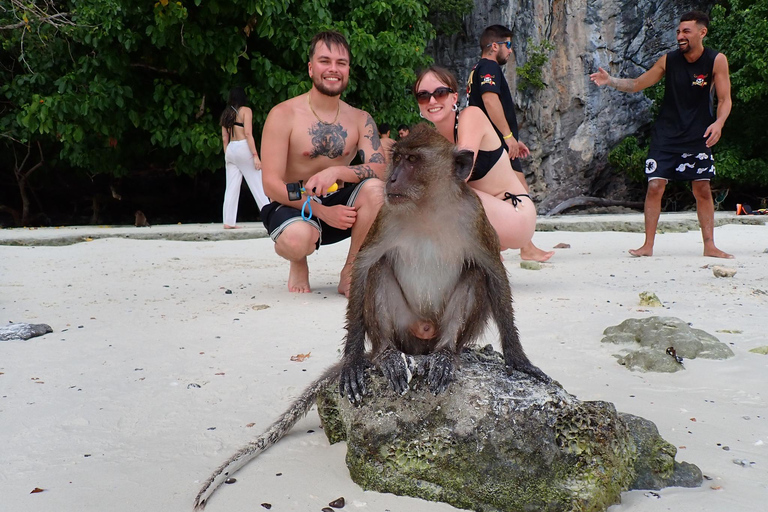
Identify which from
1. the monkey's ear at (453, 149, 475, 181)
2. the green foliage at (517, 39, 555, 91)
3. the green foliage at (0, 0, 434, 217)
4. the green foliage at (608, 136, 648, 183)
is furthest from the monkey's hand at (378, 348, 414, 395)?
the green foliage at (608, 136, 648, 183)

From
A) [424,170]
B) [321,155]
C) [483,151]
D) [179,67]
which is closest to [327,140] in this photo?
[321,155]

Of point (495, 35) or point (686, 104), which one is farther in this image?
point (686, 104)

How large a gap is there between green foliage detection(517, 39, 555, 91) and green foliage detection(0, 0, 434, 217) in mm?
4897

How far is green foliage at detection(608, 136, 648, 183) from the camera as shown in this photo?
1814cm

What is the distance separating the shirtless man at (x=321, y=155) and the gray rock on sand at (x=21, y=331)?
184 cm

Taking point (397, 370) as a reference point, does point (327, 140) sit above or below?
above

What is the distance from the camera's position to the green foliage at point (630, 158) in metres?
18.1

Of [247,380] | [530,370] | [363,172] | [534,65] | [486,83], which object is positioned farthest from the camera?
[534,65]

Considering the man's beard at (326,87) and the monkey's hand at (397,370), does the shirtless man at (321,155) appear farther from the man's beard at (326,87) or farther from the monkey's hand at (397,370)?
the monkey's hand at (397,370)

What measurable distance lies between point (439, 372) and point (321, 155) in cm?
330

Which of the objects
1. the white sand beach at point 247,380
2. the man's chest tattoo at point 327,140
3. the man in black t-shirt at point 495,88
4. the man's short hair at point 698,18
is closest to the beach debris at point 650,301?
the white sand beach at point 247,380

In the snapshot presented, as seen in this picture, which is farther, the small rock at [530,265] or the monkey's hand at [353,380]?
the small rock at [530,265]

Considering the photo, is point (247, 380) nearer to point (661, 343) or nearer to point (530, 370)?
point (530, 370)

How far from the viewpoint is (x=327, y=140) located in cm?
526
